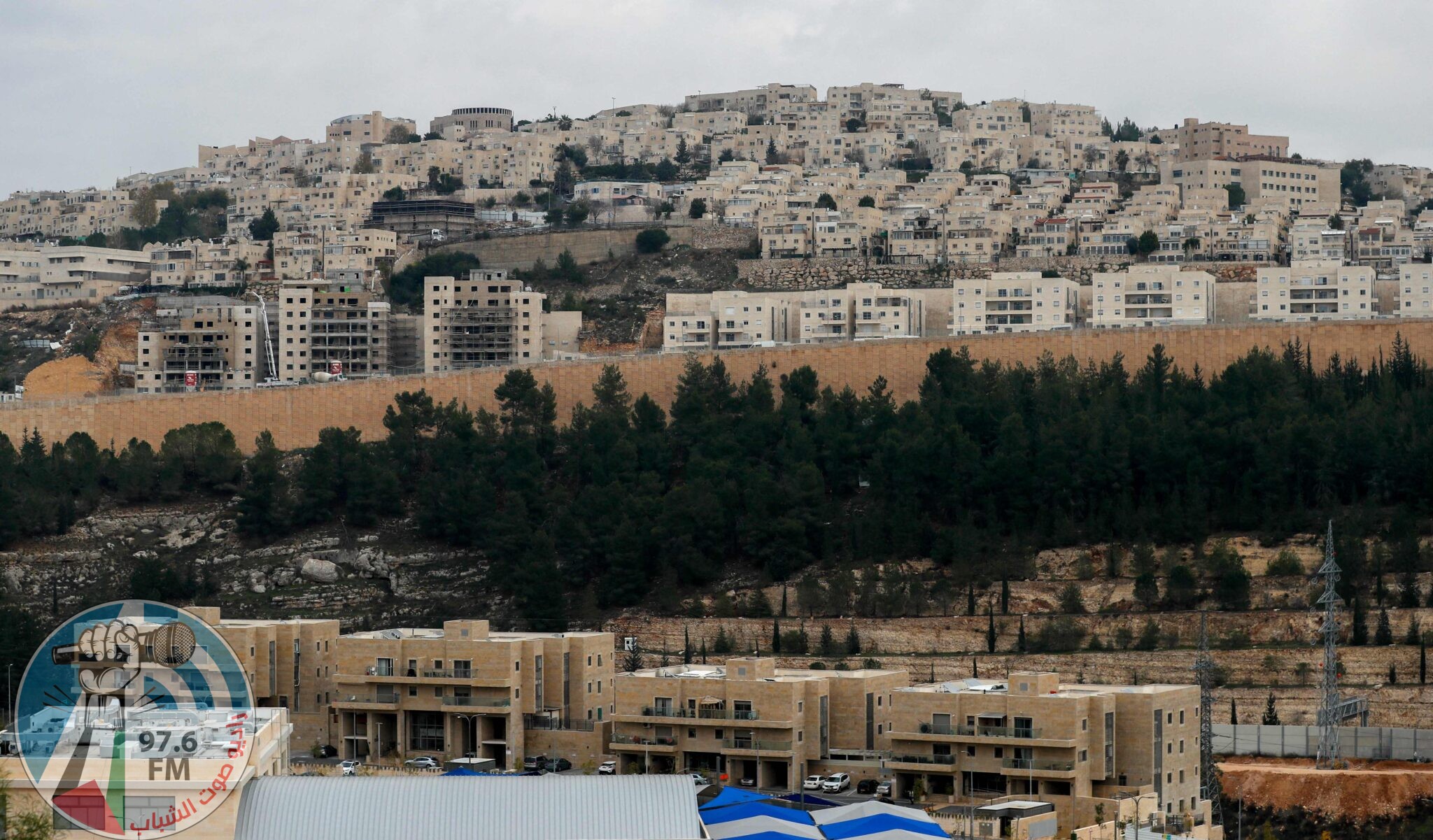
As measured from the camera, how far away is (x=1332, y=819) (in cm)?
4191

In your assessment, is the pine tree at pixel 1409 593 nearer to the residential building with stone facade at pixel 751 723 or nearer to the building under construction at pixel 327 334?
the residential building with stone facade at pixel 751 723

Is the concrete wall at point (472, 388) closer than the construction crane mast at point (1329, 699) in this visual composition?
No

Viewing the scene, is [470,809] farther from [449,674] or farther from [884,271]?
Answer: [884,271]

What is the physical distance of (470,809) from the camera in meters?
28.9

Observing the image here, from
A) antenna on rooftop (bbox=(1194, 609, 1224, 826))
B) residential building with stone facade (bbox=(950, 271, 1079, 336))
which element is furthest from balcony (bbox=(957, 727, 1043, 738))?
residential building with stone facade (bbox=(950, 271, 1079, 336))

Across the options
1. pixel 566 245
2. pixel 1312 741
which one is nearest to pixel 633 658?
pixel 1312 741

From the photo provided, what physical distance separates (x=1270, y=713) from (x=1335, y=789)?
4.48 meters

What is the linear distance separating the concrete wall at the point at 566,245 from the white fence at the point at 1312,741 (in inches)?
1778

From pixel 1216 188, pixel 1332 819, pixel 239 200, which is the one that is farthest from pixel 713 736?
pixel 239 200

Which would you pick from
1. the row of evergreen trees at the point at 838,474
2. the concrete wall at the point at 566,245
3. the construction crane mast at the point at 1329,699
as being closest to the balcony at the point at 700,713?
the construction crane mast at the point at 1329,699

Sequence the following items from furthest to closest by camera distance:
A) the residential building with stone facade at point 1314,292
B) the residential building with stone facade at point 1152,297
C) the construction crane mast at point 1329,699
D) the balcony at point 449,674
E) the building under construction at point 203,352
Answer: the building under construction at point 203,352 → the residential building with stone facade at point 1152,297 → the residential building with stone facade at point 1314,292 → the construction crane mast at point 1329,699 → the balcony at point 449,674

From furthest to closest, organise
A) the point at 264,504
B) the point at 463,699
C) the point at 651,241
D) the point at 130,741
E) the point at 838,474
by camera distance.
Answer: the point at 651,241 < the point at 264,504 < the point at 838,474 < the point at 463,699 < the point at 130,741

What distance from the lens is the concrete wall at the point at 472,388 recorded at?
6731 centimetres

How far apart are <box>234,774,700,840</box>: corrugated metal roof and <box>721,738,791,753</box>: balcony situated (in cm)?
1067
